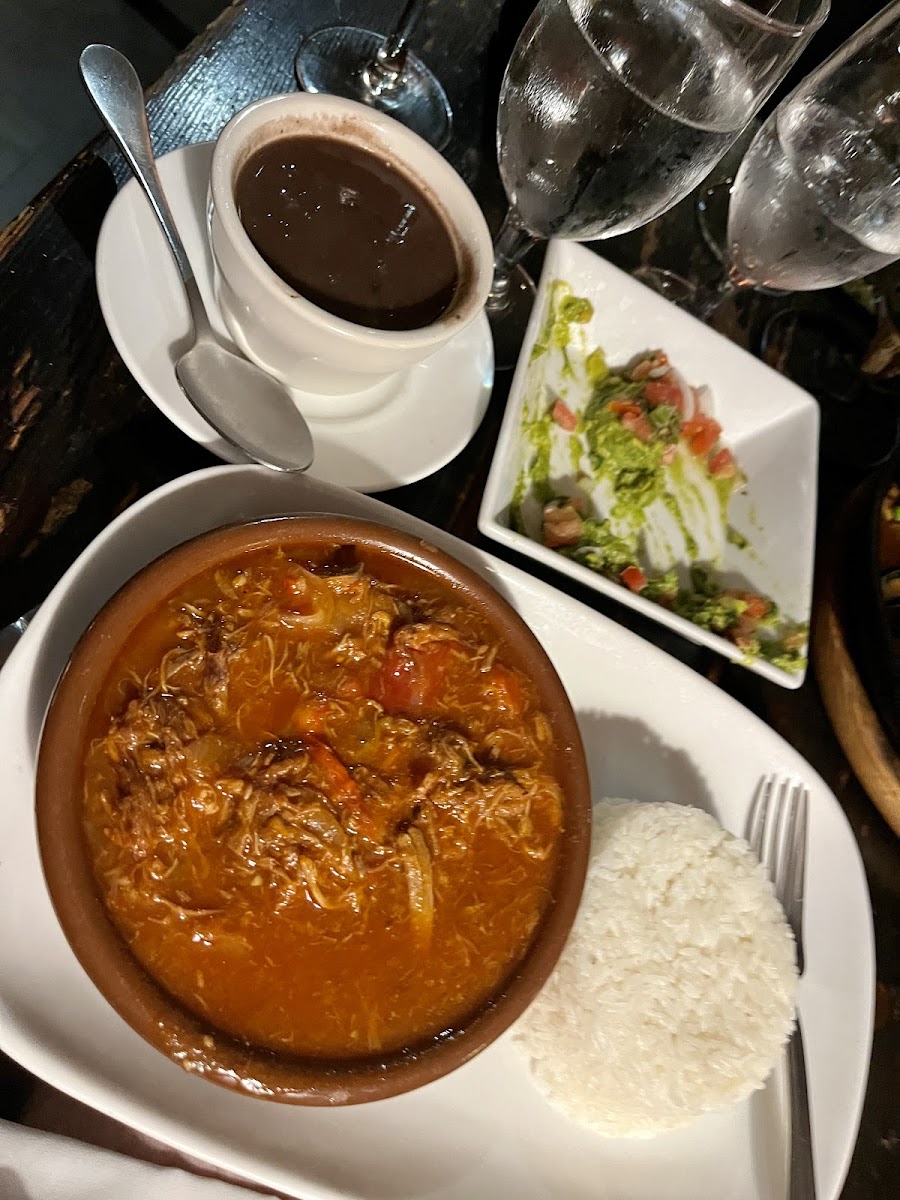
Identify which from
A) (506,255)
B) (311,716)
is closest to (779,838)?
(311,716)

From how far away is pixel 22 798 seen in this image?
51.4 inches

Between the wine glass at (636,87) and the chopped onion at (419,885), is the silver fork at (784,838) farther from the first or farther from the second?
the wine glass at (636,87)

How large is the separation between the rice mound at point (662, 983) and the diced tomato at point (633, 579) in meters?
0.42

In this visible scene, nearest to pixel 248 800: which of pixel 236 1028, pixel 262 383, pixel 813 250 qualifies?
pixel 236 1028

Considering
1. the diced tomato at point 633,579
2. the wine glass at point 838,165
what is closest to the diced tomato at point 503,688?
the diced tomato at point 633,579

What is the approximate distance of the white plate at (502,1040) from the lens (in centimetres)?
129

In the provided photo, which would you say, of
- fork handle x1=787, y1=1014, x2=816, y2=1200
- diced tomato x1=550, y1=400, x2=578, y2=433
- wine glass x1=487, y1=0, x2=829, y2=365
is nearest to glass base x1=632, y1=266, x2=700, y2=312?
diced tomato x1=550, y1=400, x2=578, y2=433

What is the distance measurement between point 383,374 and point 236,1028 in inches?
39.3

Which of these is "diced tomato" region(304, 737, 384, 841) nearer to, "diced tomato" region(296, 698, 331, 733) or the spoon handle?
"diced tomato" region(296, 698, 331, 733)

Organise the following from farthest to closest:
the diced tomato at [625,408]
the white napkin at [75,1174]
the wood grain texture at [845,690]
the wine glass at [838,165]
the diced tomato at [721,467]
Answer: the diced tomato at [721,467] → the diced tomato at [625,408] → the wood grain texture at [845,690] → the wine glass at [838,165] → the white napkin at [75,1174]

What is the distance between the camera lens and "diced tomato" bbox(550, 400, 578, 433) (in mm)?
1865

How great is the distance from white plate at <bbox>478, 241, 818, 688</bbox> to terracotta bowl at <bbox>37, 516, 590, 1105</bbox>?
470 mm

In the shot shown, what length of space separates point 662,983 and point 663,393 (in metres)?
1.18

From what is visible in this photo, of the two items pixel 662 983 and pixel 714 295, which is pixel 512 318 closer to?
pixel 714 295
